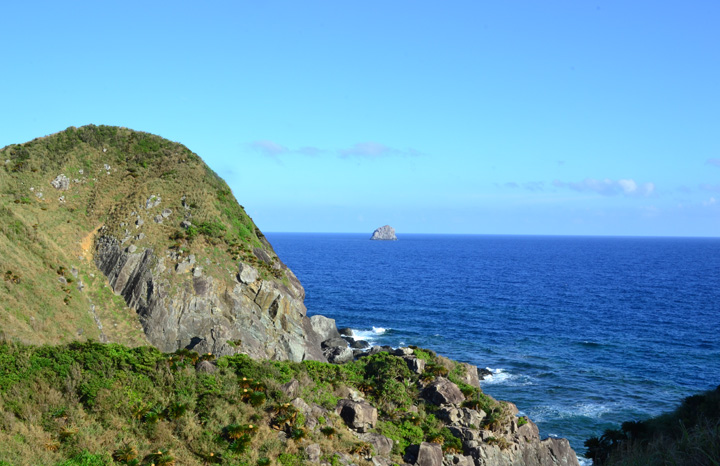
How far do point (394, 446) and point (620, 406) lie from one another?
114 feet

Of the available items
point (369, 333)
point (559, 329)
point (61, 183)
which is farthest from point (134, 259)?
point (559, 329)

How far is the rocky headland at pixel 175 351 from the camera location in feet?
89.2

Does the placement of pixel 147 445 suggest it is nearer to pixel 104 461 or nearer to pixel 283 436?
pixel 104 461

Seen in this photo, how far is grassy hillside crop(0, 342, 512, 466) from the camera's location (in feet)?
81.0

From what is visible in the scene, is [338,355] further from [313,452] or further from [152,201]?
[313,452]

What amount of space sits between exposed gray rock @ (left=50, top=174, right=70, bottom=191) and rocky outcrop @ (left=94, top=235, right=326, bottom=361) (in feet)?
40.5

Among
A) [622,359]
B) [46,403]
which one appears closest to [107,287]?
[46,403]

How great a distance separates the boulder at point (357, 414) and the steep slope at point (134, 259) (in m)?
17.4

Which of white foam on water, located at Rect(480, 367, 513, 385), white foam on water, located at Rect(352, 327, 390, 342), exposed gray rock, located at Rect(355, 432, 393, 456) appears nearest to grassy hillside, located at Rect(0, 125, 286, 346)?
white foam on water, located at Rect(352, 327, 390, 342)

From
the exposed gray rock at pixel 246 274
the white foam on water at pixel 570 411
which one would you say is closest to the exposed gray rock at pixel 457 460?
the white foam on water at pixel 570 411

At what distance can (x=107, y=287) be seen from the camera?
176ft

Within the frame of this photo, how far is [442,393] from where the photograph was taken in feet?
132

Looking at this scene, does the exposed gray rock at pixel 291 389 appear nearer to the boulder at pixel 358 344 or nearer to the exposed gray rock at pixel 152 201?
the exposed gray rock at pixel 152 201

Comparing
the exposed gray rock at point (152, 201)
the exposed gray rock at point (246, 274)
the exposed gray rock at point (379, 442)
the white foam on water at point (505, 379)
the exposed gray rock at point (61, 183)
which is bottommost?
the white foam on water at point (505, 379)
